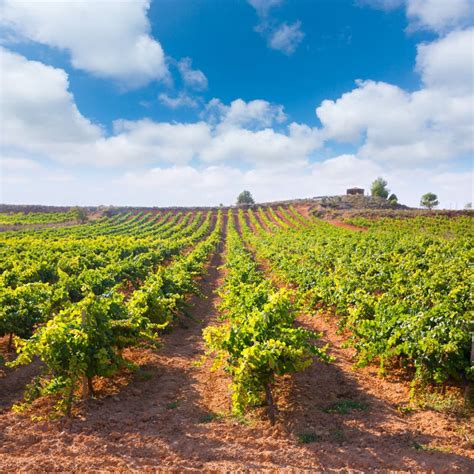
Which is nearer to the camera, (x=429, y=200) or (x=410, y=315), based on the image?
(x=410, y=315)

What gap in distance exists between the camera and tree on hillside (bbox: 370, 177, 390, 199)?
301 feet

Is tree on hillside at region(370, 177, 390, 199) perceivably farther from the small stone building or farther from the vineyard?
the vineyard

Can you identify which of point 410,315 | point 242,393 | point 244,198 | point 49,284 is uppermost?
point 244,198

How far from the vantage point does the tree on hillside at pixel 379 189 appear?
91.7 m

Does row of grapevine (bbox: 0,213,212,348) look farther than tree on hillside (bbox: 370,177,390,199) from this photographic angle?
No

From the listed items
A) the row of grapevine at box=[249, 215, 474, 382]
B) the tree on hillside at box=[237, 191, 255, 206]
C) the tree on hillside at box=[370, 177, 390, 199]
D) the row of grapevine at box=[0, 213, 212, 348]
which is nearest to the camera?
the row of grapevine at box=[249, 215, 474, 382]

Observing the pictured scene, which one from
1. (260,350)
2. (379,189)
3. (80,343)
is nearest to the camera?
(260,350)

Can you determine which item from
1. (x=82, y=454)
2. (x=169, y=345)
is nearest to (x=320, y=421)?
(x=82, y=454)

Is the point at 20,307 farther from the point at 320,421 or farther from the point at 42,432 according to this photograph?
the point at 320,421

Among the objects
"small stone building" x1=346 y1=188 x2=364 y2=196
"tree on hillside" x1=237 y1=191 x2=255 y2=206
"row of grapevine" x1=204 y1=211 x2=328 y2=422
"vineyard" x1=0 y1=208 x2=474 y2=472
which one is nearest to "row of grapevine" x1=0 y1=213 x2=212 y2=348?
"vineyard" x1=0 y1=208 x2=474 y2=472

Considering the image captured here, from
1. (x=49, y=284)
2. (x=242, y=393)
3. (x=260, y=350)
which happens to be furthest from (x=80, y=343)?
(x=49, y=284)

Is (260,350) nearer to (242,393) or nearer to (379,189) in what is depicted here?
(242,393)

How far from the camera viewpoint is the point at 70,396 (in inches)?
257

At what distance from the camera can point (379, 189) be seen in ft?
303
